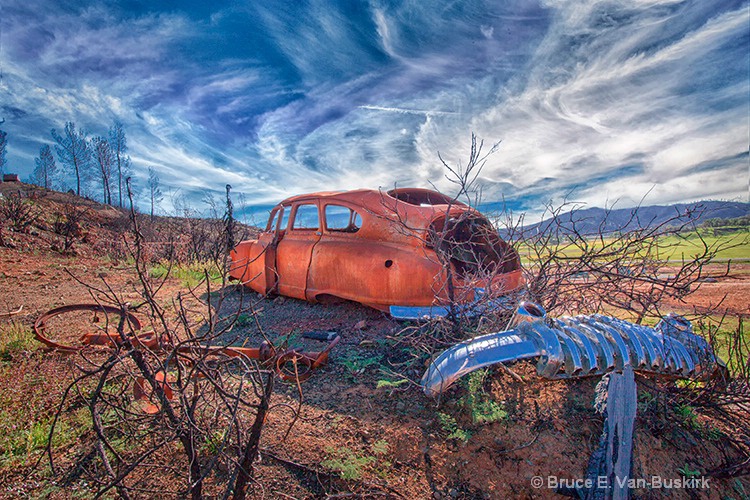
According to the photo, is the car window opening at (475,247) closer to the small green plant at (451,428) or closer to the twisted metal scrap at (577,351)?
the twisted metal scrap at (577,351)

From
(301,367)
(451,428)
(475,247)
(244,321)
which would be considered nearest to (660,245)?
(475,247)

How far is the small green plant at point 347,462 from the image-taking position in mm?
2098

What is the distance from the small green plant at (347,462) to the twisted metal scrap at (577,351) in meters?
0.76

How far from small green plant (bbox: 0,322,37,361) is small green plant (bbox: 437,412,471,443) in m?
4.10

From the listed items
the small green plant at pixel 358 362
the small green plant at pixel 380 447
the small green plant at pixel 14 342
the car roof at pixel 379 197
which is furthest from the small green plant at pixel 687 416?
the small green plant at pixel 14 342

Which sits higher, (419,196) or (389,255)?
(419,196)

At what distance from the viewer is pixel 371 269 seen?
436cm

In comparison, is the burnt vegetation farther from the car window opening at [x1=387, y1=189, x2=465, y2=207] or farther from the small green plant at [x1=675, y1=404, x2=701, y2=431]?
the car window opening at [x1=387, y1=189, x2=465, y2=207]

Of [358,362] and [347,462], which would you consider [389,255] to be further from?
[347,462]

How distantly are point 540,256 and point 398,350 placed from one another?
177 centimetres

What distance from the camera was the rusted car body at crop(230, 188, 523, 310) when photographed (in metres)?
3.93

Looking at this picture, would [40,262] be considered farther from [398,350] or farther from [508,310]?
[508,310]

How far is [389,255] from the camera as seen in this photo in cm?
426

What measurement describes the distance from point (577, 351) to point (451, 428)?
3.54ft
